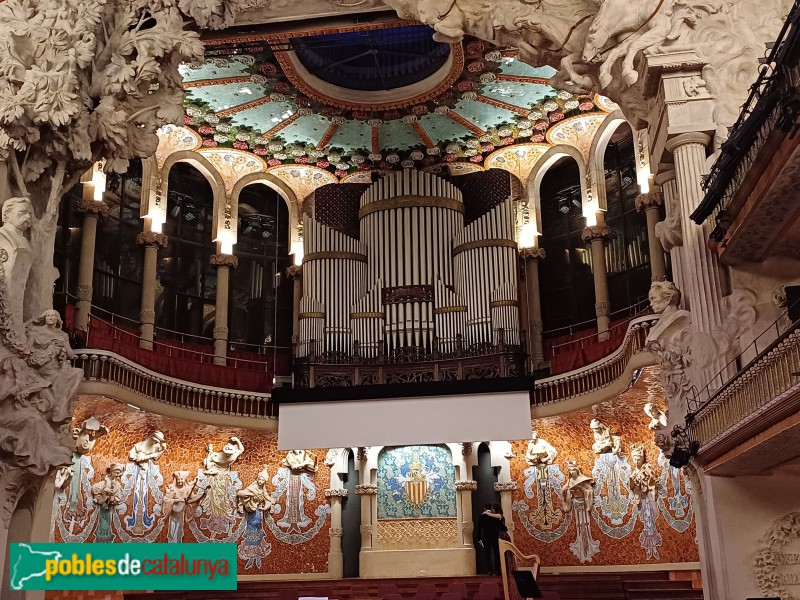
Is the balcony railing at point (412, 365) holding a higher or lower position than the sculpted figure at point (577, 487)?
higher

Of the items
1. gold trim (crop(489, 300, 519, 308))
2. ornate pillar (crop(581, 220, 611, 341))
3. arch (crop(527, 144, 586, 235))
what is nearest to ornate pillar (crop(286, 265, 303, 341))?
gold trim (crop(489, 300, 519, 308))

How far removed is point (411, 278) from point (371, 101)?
3364 millimetres

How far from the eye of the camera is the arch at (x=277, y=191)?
17875 mm

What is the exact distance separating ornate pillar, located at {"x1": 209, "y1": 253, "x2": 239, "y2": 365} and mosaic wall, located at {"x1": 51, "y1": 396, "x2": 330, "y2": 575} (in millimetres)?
1641

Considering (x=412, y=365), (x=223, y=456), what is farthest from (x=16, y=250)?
(x=412, y=365)

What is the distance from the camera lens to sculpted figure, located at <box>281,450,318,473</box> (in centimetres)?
1648

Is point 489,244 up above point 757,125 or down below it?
above

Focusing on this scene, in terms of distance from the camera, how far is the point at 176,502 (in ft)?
51.0

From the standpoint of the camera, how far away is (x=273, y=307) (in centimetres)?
1794

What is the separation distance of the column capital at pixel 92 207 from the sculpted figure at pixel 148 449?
153 inches

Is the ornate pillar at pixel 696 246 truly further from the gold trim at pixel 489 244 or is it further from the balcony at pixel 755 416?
the gold trim at pixel 489 244

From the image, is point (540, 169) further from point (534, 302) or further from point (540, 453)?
point (540, 453)

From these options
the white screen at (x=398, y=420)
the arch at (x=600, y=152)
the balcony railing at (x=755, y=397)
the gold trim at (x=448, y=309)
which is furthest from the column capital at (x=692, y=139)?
the gold trim at (x=448, y=309)

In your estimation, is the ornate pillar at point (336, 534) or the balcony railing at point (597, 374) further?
the ornate pillar at point (336, 534)
